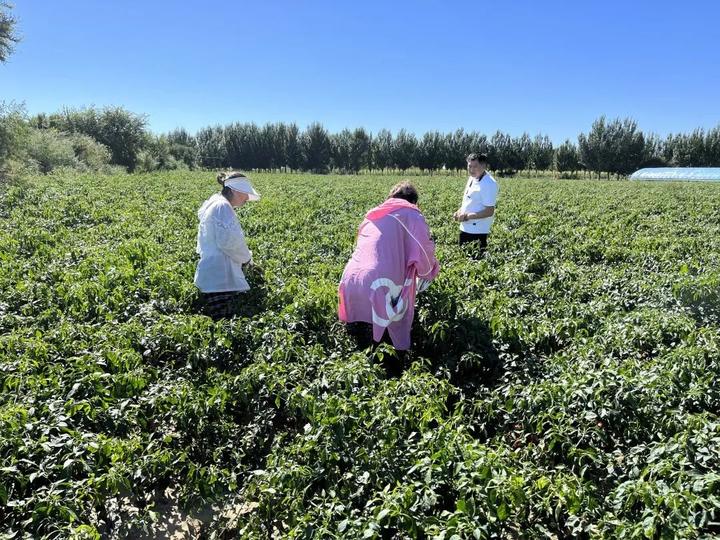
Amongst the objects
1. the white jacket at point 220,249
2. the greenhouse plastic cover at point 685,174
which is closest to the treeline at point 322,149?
the greenhouse plastic cover at point 685,174

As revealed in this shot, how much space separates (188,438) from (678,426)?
10.6 feet

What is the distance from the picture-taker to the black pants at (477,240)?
7.59m

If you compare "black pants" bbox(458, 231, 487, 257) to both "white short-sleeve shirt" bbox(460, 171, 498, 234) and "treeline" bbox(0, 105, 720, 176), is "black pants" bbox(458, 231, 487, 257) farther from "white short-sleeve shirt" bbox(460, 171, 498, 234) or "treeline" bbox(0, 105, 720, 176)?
"treeline" bbox(0, 105, 720, 176)

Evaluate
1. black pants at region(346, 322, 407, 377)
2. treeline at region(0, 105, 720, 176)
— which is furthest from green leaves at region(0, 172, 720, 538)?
treeline at region(0, 105, 720, 176)

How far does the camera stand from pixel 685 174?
2133 inches

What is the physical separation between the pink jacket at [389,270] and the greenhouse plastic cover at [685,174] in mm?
57177

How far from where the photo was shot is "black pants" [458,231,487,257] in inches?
299

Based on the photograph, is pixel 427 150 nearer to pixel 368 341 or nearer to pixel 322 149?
pixel 322 149

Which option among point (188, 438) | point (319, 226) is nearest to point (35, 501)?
point (188, 438)

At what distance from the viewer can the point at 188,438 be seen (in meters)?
3.64

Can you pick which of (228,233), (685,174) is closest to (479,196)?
(228,233)

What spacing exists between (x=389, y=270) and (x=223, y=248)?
206 cm

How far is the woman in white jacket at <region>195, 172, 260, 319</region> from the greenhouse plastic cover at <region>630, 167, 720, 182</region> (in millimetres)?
57483

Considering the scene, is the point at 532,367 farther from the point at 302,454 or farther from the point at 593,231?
the point at 593,231
